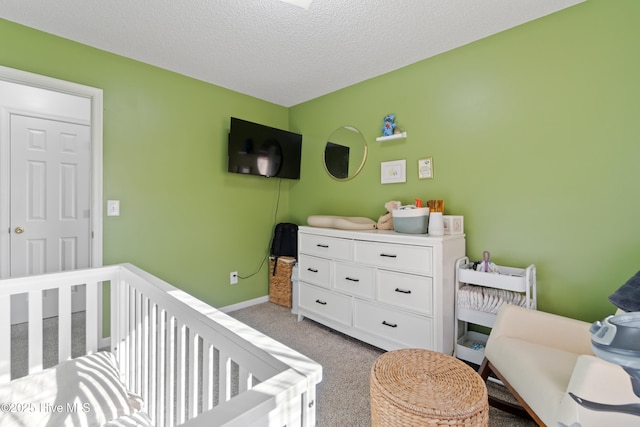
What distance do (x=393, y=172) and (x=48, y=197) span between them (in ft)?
11.0

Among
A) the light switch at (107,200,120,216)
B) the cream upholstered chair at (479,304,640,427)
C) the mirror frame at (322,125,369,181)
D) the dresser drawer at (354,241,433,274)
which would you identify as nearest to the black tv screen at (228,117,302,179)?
the mirror frame at (322,125,369,181)

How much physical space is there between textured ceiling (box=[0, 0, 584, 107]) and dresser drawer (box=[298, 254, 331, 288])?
5.65 feet

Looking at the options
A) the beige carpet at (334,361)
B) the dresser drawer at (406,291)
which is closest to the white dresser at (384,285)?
the dresser drawer at (406,291)

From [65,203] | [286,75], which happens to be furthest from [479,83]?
[65,203]

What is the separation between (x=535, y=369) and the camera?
1232 millimetres

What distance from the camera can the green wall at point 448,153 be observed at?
1.70 meters

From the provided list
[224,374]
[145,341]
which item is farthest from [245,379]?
[145,341]

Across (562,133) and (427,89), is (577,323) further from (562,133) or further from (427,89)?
(427,89)

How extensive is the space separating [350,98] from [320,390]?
2.57 meters

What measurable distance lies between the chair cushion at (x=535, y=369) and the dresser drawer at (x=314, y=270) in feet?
4.37

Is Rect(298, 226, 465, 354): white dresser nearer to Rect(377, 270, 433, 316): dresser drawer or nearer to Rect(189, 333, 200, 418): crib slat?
Rect(377, 270, 433, 316): dresser drawer

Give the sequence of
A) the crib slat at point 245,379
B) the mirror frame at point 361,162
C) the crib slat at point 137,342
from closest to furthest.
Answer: the crib slat at point 245,379
the crib slat at point 137,342
the mirror frame at point 361,162

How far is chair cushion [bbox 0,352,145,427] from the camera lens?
0.94 meters

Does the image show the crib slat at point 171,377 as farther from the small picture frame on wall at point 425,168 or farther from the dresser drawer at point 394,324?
the small picture frame on wall at point 425,168
